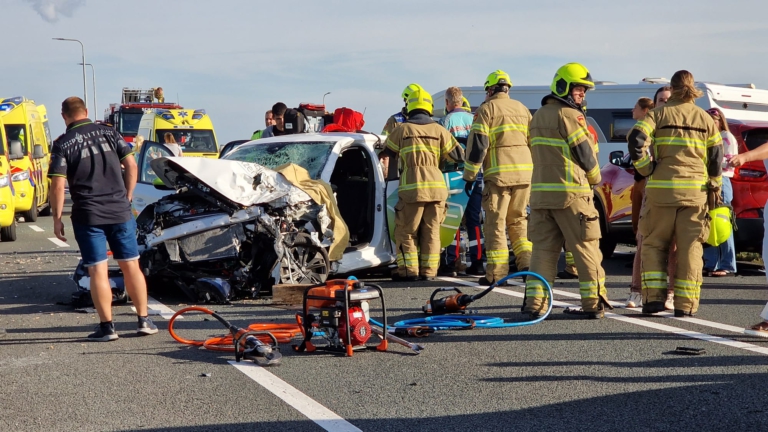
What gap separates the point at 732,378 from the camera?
18.7 ft

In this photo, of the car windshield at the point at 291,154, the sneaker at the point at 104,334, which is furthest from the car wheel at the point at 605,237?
the sneaker at the point at 104,334

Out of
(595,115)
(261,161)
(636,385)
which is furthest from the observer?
(595,115)

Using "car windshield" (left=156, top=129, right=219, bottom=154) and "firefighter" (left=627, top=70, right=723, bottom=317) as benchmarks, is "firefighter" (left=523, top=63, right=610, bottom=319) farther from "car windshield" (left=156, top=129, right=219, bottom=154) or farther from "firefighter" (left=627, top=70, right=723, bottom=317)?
"car windshield" (left=156, top=129, right=219, bottom=154)

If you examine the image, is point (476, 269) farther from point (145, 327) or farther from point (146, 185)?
point (145, 327)

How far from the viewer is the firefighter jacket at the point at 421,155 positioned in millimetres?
10188

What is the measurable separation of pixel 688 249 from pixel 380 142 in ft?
12.7

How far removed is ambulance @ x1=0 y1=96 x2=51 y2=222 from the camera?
1728 cm

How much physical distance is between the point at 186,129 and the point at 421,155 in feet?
53.8

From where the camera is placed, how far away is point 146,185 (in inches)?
408

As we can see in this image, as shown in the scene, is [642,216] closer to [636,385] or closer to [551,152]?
[551,152]

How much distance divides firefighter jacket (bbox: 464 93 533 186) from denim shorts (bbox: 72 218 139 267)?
3.58 meters

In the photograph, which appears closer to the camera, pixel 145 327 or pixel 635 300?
pixel 145 327

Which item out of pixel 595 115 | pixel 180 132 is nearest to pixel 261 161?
pixel 595 115

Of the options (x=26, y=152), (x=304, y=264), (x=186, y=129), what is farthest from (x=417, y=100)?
(x=186, y=129)
